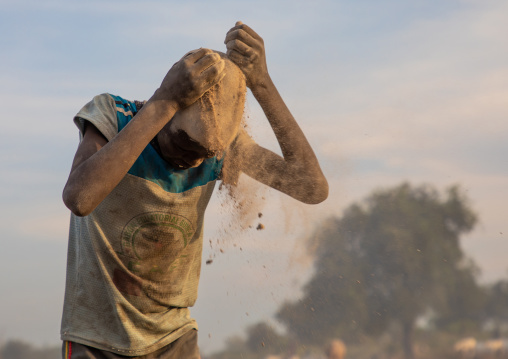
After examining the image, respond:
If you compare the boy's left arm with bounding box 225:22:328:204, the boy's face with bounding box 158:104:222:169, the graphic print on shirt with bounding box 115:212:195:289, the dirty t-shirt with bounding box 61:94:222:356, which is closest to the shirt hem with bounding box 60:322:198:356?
the dirty t-shirt with bounding box 61:94:222:356

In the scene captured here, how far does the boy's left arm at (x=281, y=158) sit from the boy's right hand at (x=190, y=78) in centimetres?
46

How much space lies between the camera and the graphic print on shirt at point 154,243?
2.71 m

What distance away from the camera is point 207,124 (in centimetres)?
256

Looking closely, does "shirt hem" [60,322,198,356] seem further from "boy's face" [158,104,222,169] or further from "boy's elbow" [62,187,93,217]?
"boy's face" [158,104,222,169]

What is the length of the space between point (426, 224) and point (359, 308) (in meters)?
8.27

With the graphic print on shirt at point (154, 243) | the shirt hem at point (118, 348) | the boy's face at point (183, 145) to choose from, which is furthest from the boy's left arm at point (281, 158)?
the shirt hem at point (118, 348)

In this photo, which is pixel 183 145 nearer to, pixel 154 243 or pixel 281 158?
pixel 154 243

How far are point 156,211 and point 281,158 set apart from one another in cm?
75

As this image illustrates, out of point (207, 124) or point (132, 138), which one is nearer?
point (132, 138)

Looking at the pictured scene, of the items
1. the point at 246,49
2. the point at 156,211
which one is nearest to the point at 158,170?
the point at 156,211

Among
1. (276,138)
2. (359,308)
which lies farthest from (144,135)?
(359,308)

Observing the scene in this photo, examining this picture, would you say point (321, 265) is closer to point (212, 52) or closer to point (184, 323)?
point (184, 323)

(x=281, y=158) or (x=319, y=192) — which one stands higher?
(x=281, y=158)

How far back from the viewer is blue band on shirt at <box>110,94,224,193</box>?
2.72 meters
